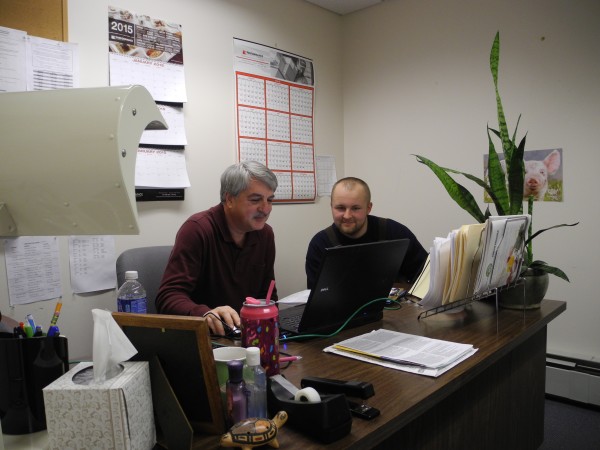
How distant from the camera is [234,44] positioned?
2742mm

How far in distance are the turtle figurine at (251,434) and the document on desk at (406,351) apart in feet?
1.58

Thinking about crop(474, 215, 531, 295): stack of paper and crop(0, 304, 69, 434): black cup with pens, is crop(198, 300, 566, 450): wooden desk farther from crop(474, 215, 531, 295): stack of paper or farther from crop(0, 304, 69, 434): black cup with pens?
crop(0, 304, 69, 434): black cup with pens

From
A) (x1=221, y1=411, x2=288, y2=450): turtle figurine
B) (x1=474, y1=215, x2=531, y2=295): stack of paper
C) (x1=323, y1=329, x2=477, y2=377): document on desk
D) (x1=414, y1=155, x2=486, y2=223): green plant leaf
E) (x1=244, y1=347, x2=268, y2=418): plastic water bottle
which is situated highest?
(x1=414, y1=155, x2=486, y2=223): green plant leaf

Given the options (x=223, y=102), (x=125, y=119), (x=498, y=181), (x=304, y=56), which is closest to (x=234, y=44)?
(x=223, y=102)

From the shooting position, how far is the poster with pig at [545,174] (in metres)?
2.60

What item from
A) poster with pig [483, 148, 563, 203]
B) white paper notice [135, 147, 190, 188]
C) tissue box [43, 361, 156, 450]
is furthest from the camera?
poster with pig [483, 148, 563, 203]

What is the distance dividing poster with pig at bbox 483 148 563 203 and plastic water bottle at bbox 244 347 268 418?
2.24 metres

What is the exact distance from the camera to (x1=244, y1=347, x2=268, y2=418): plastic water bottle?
0.79 metres

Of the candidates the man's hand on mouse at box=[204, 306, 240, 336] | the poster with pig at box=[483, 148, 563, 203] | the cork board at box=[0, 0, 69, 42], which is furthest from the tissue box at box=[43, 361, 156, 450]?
the poster with pig at box=[483, 148, 563, 203]

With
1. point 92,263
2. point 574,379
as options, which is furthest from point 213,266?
point 574,379

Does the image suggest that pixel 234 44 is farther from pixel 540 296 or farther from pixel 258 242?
pixel 540 296

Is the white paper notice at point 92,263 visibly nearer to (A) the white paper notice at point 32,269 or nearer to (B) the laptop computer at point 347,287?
(A) the white paper notice at point 32,269

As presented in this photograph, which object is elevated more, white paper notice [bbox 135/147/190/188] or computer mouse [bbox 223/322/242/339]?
white paper notice [bbox 135/147/190/188]

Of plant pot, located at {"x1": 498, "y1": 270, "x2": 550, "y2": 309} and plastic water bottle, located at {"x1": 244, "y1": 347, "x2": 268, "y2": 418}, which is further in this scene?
plant pot, located at {"x1": 498, "y1": 270, "x2": 550, "y2": 309}
